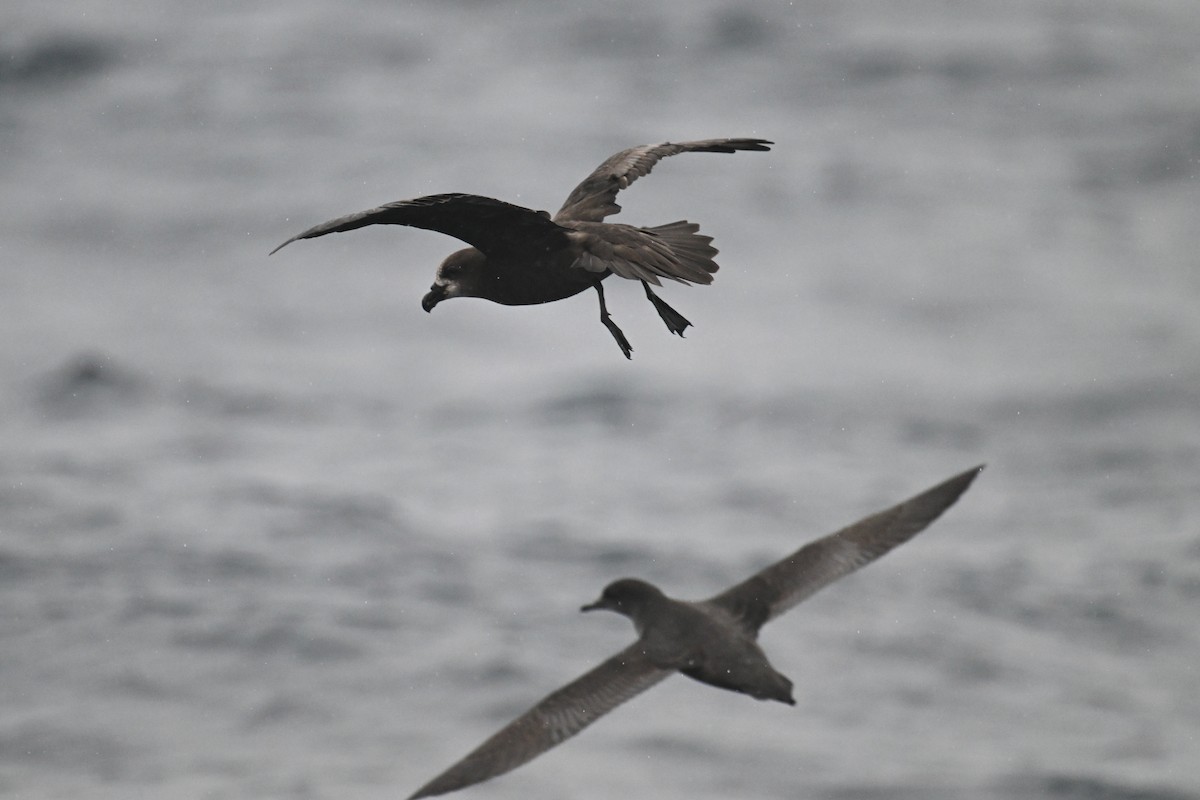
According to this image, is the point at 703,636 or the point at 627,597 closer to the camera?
the point at 703,636

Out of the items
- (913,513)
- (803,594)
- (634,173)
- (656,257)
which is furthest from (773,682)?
(634,173)

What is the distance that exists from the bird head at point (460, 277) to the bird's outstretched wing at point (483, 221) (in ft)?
0.45

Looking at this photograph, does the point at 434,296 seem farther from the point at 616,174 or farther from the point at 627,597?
the point at 627,597

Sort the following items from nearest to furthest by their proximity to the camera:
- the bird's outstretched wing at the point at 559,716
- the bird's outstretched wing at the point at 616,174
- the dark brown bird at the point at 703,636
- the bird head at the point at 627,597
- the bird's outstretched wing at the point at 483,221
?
the bird's outstretched wing at the point at 559,716 < the dark brown bird at the point at 703,636 < the bird head at the point at 627,597 < the bird's outstretched wing at the point at 483,221 < the bird's outstretched wing at the point at 616,174

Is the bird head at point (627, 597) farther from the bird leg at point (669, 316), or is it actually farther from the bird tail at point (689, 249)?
the bird leg at point (669, 316)


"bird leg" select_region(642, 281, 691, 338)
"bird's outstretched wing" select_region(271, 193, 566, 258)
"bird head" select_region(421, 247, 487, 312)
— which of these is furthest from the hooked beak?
"bird leg" select_region(642, 281, 691, 338)

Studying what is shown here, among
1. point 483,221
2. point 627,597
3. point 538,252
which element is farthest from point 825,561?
point 483,221

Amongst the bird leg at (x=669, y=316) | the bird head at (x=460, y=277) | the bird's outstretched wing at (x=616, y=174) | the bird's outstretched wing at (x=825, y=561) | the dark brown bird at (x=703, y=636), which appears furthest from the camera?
the bird's outstretched wing at (x=616, y=174)

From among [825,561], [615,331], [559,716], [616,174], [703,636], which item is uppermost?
[616,174]

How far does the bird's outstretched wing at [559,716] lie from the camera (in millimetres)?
7406

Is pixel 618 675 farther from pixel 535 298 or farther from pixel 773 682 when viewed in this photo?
pixel 535 298

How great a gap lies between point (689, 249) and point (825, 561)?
2.16 m

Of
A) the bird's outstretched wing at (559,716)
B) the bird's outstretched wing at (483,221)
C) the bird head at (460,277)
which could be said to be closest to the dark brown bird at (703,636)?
the bird's outstretched wing at (559,716)

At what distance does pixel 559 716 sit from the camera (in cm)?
778
